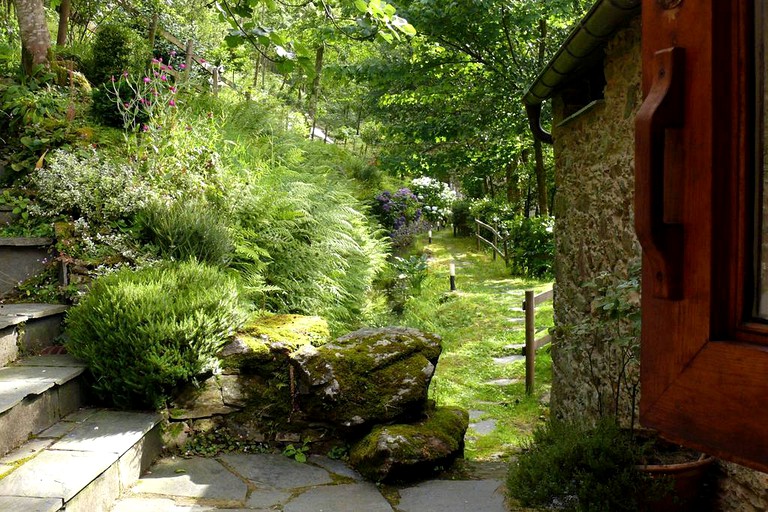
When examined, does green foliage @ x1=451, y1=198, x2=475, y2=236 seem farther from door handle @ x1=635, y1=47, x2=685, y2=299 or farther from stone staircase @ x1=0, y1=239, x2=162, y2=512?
door handle @ x1=635, y1=47, x2=685, y2=299

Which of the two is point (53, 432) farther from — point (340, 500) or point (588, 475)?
point (588, 475)

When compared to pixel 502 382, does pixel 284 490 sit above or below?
above

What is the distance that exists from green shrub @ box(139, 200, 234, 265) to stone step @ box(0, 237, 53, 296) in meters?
0.76

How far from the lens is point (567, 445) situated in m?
2.95

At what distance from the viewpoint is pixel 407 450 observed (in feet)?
12.2

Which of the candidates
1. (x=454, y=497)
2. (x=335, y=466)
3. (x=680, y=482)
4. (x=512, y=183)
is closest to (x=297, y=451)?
(x=335, y=466)

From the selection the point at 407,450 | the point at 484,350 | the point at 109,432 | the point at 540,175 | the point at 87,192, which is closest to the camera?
the point at 109,432

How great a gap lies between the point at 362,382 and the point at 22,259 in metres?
2.94

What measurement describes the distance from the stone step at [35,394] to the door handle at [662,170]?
3.28m

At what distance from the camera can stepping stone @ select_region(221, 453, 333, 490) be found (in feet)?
12.0

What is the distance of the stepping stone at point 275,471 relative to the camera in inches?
144

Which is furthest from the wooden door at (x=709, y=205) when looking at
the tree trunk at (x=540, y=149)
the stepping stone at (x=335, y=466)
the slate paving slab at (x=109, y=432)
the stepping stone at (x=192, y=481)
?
the tree trunk at (x=540, y=149)

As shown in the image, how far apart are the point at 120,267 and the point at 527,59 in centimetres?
792

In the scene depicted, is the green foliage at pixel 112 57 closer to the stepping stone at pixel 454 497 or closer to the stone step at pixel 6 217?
the stone step at pixel 6 217
